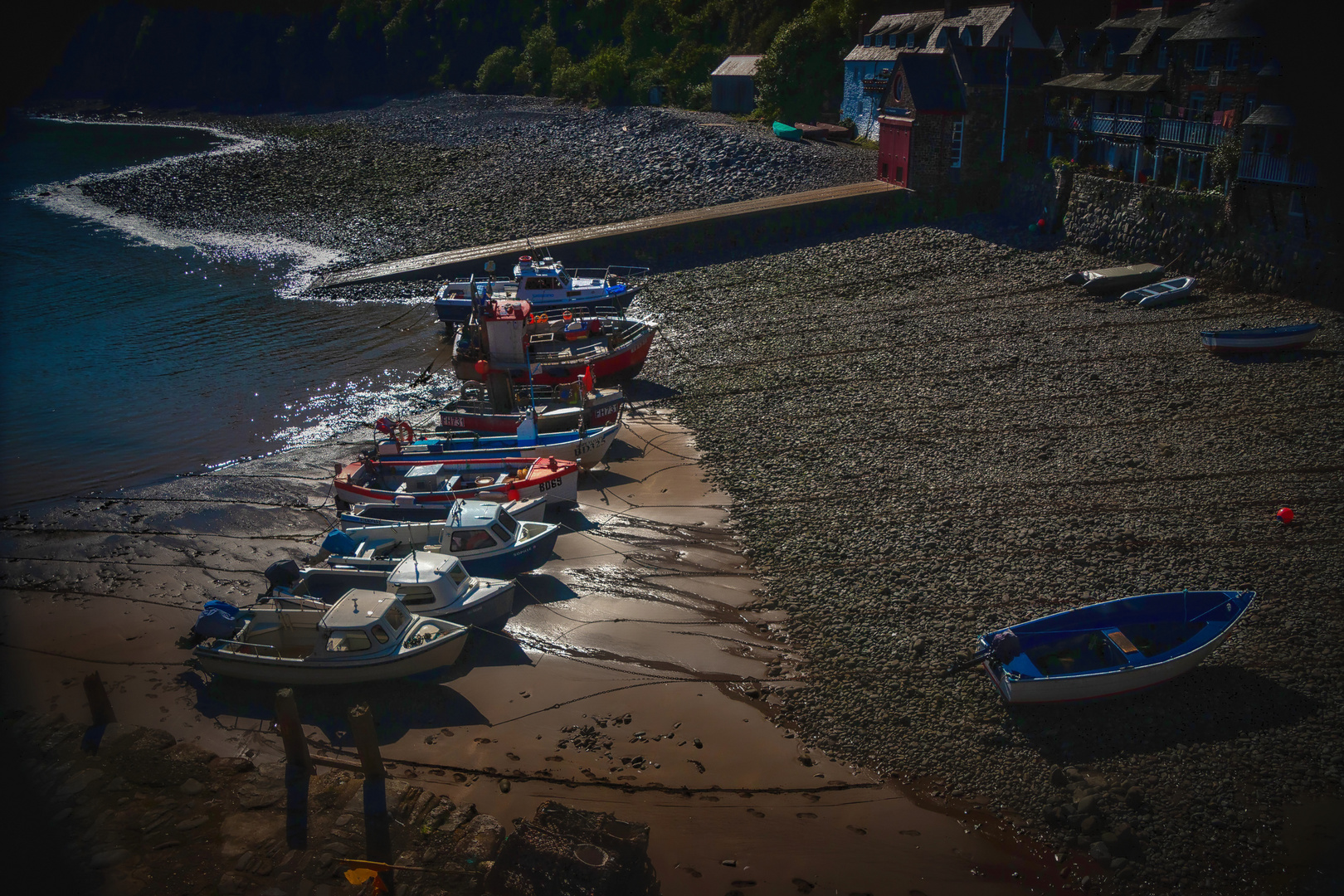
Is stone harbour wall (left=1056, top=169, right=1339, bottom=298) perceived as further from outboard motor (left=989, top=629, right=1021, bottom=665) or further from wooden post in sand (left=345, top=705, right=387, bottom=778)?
wooden post in sand (left=345, top=705, right=387, bottom=778)

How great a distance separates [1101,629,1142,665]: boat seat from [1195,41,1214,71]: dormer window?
22.9 metres

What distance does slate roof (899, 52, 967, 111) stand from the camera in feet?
118

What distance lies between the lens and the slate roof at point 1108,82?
29375 mm

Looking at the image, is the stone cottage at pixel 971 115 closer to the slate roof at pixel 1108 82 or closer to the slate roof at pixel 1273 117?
the slate roof at pixel 1108 82

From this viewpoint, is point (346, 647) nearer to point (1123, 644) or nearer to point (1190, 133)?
point (1123, 644)

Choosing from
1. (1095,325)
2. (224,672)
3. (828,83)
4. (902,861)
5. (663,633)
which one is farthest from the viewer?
(828,83)

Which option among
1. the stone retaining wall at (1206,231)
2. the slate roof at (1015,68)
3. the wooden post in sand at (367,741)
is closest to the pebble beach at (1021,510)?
the stone retaining wall at (1206,231)

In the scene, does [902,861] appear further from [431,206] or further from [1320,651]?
[431,206]

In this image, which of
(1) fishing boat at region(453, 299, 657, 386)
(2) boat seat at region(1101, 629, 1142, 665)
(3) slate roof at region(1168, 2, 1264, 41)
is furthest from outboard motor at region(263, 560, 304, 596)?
(3) slate roof at region(1168, 2, 1264, 41)

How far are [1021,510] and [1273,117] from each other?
47.2 ft

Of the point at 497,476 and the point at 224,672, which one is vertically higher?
the point at 497,476

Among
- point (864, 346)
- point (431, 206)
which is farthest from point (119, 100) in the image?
point (864, 346)

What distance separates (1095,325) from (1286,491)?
9.84 m

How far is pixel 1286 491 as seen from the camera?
16594 millimetres
